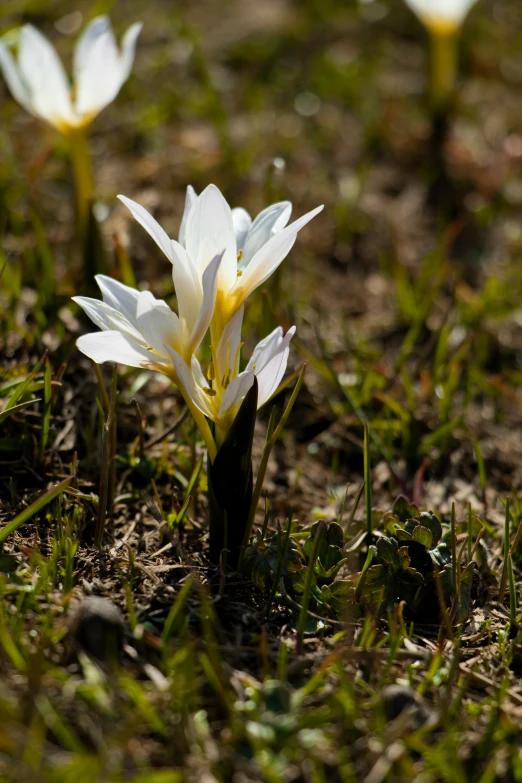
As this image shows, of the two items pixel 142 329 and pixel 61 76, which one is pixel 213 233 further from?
pixel 61 76

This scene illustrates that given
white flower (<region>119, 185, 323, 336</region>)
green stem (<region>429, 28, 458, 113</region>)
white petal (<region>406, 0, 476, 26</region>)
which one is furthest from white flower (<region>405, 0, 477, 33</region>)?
white flower (<region>119, 185, 323, 336</region>)

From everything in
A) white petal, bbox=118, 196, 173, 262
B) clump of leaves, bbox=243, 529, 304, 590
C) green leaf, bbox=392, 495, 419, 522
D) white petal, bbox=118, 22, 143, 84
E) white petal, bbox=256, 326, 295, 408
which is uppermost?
white petal, bbox=118, 22, 143, 84

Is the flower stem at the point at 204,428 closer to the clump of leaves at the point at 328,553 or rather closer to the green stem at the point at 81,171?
the clump of leaves at the point at 328,553

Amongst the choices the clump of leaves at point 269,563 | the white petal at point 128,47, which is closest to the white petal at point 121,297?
the clump of leaves at point 269,563

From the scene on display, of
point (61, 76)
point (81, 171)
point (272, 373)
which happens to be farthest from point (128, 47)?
point (272, 373)

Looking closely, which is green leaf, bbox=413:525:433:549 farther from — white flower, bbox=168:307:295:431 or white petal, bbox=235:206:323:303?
white petal, bbox=235:206:323:303

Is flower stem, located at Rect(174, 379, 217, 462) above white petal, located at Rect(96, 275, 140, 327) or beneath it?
beneath

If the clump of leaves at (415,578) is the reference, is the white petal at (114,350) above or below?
above
